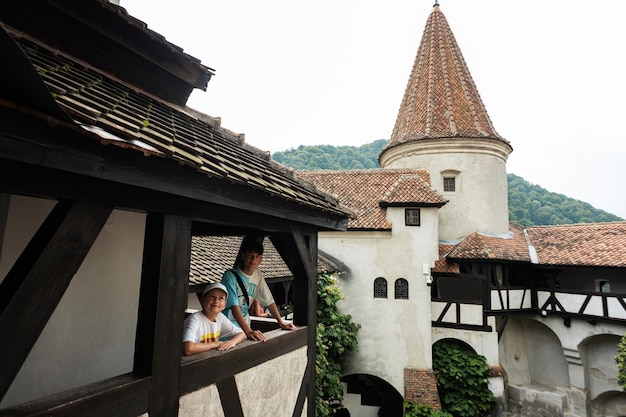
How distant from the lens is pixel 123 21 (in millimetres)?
3510

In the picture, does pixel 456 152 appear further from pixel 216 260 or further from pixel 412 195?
pixel 216 260

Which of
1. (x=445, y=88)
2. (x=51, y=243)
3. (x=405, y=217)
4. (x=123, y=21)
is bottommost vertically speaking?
(x=51, y=243)

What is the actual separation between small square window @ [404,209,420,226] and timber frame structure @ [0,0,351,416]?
31.2ft

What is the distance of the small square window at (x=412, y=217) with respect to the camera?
1270 cm

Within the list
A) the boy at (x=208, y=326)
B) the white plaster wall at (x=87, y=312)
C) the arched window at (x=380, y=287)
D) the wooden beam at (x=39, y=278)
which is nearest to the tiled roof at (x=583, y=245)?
the arched window at (x=380, y=287)

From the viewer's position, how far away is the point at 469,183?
1445 centimetres

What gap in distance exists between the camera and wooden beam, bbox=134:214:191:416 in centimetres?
209

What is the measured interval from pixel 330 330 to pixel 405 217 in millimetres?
4668

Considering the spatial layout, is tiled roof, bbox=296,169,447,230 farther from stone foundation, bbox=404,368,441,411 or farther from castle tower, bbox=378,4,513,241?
stone foundation, bbox=404,368,441,411

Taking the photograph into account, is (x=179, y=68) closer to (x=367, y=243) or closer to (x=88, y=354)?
(x=88, y=354)

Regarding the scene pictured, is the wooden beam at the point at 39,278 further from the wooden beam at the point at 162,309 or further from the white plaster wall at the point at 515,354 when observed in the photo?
the white plaster wall at the point at 515,354

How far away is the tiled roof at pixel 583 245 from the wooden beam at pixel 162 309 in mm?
14248

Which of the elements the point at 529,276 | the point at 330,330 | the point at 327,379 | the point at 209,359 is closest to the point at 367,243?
the point at 330,330

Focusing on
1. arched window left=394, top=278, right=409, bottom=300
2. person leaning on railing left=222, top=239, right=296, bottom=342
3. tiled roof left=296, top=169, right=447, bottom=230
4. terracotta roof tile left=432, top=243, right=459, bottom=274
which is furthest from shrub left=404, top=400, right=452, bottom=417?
person leaning on railing left=222, top=239, right=296, bottom=342
